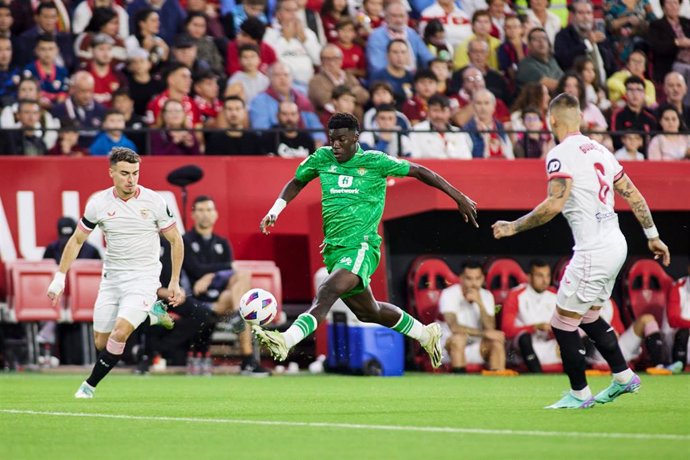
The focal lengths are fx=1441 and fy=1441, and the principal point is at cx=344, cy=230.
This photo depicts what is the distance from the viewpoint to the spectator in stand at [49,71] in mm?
19938

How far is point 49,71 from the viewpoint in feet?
66.1

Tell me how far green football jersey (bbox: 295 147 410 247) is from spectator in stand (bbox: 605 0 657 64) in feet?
42.2

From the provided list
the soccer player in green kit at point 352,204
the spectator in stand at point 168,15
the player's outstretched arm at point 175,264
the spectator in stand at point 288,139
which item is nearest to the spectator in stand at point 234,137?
the spectator in stand at point 288,139

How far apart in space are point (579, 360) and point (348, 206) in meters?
2.58

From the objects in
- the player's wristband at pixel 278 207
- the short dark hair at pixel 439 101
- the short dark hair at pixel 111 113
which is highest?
the short dark hair at pixel 439 101

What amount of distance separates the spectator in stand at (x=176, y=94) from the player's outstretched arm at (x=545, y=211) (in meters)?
9.65

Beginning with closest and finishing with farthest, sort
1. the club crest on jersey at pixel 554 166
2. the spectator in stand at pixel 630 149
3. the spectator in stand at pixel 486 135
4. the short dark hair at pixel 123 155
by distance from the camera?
the club crest on jersey at pixel 554 166 → the short dark hair at pixel 123 155 → the spectator in stand at pixel 486 135 → the spectator in stand at pixel 630 149

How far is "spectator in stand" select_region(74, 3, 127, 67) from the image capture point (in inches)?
819

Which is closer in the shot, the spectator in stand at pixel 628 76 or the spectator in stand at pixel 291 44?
the spectator in stand at pixel 291 44

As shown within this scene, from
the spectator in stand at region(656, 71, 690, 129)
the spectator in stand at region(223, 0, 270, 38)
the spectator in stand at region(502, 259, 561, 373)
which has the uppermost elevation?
the spectator in stand at region(223, 0, 270, 38)

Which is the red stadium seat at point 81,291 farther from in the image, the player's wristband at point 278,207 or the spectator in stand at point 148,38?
the player's wristband at point 278,207

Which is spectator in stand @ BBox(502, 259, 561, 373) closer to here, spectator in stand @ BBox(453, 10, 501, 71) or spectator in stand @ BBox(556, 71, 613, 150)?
spectator in stand @ BBox(556, 71, 613, 150)

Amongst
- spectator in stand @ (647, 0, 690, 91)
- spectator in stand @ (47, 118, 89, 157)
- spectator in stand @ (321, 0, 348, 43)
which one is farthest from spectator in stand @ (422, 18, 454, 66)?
spectator in stand @ (47, 118, 89, 157)

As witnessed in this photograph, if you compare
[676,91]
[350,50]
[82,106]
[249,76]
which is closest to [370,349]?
[249,76]
